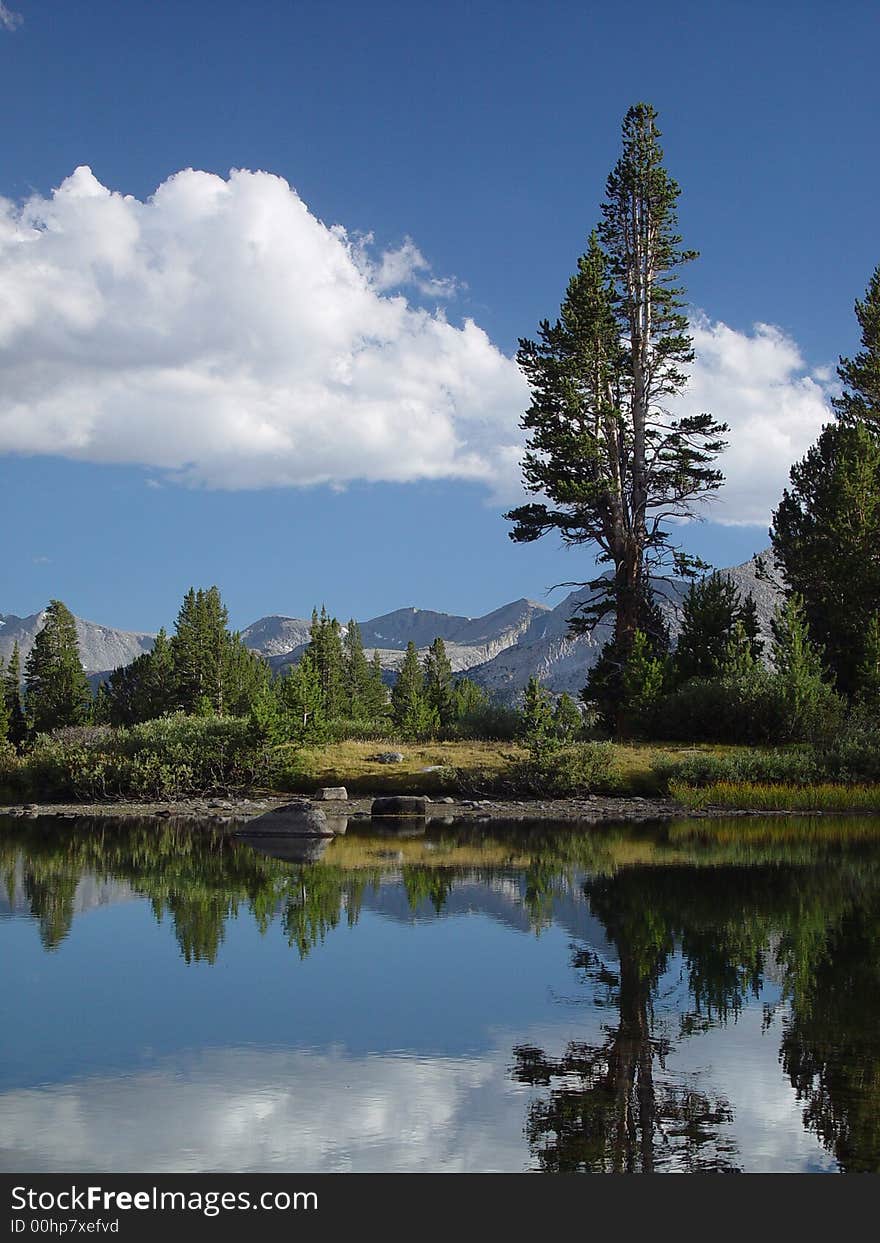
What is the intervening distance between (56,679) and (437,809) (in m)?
49.8

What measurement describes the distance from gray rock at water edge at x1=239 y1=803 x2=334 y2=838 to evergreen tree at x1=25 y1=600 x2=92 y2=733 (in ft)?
160

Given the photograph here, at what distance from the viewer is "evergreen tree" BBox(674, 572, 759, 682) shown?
125ft

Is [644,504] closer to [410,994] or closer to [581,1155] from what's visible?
[410,994]

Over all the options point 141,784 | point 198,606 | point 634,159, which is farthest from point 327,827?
point 198,606

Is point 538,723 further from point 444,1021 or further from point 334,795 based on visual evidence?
point 444,1021

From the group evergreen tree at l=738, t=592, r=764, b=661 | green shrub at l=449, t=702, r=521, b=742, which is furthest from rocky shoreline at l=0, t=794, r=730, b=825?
evergreen tree at l=738, t=592, r=764, b=661

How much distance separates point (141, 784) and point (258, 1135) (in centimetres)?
2652

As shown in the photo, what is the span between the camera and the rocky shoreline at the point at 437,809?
1063 inches

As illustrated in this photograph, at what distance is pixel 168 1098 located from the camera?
6.64m

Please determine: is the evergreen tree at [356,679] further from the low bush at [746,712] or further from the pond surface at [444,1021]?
the pond surface at [444,1021]

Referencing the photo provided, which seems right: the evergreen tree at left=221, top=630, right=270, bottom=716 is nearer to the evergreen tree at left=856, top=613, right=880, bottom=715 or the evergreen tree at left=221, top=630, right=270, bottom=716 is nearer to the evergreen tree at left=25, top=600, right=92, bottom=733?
the evergreen tree at left=25, top=600, right=92, bottom=733

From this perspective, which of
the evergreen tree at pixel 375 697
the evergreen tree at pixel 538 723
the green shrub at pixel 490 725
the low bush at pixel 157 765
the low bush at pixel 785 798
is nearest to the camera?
the low bush at pixel 785 798

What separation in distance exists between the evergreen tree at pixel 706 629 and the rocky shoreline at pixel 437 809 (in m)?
9.70

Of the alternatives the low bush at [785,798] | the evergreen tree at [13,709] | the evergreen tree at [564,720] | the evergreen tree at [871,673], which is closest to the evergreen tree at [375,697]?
the evergreen tree at [13,709]
